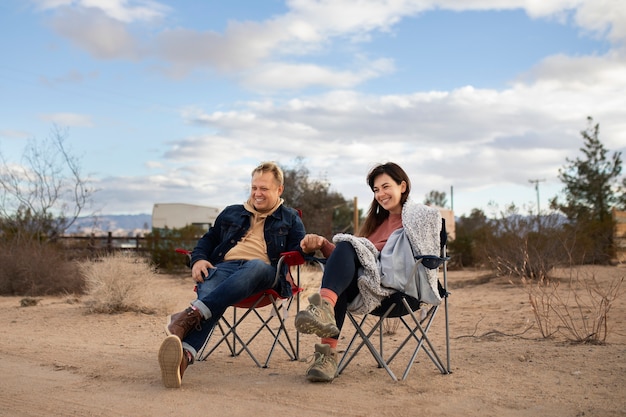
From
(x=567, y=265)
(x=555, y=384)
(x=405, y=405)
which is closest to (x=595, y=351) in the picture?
(x=555, y=384)

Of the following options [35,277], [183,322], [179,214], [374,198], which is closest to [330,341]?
[183,322]

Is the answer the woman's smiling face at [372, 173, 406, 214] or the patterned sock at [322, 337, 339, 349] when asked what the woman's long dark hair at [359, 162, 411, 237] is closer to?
the woman's smiling face at [372, 173, 406, 214]

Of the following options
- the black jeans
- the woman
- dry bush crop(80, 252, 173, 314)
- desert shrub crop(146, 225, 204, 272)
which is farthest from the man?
desert shrub crop(146, 225, 204, 272)

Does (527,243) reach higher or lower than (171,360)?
higher

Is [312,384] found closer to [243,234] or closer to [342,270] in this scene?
[342,270]

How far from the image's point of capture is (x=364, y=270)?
315 centimetres

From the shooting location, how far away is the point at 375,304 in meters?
3.15

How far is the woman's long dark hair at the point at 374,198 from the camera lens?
11.5 ft

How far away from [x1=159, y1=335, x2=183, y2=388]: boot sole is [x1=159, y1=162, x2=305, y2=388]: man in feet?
0.81

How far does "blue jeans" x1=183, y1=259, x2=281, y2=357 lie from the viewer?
10.5 feet

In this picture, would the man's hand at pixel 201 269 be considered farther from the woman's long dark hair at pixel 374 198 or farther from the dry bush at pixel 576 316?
the dry bush at pixel 576 316

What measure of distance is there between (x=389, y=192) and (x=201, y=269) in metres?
1.09

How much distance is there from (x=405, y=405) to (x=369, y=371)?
719 mm

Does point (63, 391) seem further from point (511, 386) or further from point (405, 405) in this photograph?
point (511, 386)
